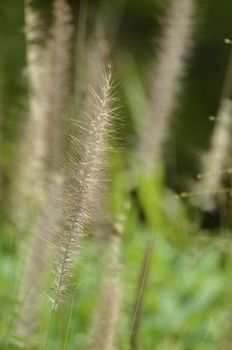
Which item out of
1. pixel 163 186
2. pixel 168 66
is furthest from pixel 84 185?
pixel 163 186

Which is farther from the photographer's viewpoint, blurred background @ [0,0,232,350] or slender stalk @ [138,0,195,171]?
slender stalk @ [138,0,195,171]

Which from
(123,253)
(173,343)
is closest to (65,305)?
(173,343)

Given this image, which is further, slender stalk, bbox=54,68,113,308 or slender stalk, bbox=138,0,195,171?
slender stalk, bbox=138,0,195,171

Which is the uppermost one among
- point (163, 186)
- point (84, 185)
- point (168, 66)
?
point (168, 66)

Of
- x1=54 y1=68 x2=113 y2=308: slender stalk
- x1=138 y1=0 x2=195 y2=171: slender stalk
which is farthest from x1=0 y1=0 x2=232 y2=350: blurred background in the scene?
x1=54 y1=68 x2=113 y2=308: slender stalk

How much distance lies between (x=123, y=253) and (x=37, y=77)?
1.80ft

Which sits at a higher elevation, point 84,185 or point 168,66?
point 168,66

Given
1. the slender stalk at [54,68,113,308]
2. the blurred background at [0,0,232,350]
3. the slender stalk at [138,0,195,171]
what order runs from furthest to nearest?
the slender stalk at [138,0,195,171]
the blurred background at [0,0,232,350]
the slender stalk at [54,68,113,308]

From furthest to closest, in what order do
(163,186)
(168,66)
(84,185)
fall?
(163,186), (168,66), (84,185)

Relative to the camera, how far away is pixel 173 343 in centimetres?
243

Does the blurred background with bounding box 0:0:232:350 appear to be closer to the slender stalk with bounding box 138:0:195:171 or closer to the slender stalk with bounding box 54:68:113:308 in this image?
the slender stalk with bounding box 138:0:195:171

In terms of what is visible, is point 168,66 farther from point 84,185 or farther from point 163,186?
point 163,186

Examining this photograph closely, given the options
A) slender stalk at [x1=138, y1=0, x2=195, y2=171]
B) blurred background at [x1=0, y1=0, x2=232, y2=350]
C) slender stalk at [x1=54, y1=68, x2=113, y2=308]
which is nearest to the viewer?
slender stalk at [x1=54, y1=68, x2=113, y2=308]

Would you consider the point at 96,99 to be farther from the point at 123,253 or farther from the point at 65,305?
the point at 123,253
